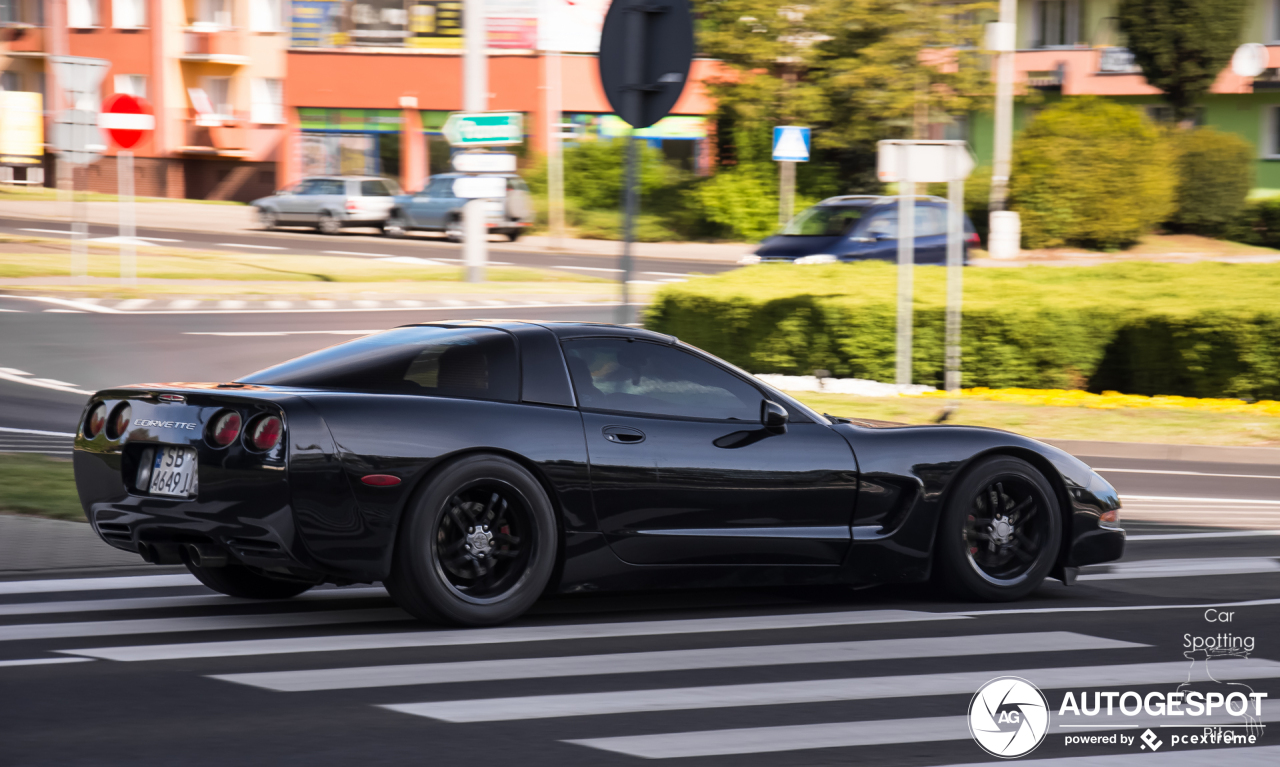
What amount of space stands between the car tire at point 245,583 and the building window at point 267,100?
51259mm

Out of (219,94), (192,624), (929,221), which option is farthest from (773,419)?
(219,94)

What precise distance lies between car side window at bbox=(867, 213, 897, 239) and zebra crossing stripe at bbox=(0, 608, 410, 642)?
72.0ft

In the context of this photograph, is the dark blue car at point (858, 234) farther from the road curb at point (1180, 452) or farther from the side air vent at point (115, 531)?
the side air vent at point (115, 531)

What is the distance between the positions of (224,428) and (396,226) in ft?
126

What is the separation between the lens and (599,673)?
→ 5.72 meters

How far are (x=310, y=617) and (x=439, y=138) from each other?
161 feet

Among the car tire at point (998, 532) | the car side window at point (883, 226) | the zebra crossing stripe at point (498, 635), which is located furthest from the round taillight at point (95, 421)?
the car side window at point (883, 226)

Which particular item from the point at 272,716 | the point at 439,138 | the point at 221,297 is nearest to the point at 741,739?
the point at 272,716

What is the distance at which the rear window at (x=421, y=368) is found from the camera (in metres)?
6.46

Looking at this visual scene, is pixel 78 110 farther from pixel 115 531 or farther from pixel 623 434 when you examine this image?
pixel 623 434

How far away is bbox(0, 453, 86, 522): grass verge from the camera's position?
966 cm

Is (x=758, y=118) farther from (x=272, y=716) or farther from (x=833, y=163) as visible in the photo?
(x=272, y=716)

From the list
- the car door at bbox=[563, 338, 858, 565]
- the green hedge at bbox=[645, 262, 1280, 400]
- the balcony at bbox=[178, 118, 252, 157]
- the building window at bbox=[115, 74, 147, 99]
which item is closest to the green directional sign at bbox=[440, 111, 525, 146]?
the green hedge at bbox=[645, 262, 1280, 400]

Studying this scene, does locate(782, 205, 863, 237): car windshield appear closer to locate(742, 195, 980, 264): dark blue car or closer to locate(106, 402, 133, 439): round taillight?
locate(742, 195, 980, 264): dark blue car
